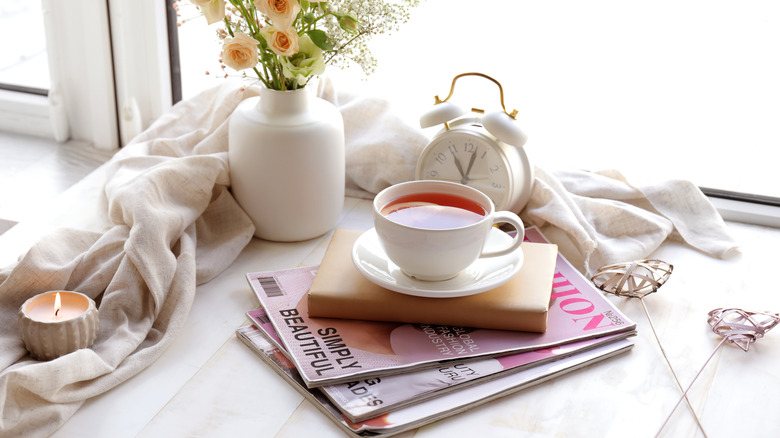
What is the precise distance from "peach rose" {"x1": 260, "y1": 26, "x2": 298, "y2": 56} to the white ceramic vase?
0.39 feet

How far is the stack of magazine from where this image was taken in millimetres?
776

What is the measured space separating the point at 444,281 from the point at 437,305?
0.10ft

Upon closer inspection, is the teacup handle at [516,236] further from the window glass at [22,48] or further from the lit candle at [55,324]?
the window glass at [22,48]

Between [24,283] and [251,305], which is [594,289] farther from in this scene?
[24,283]

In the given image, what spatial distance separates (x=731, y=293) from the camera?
1.03m

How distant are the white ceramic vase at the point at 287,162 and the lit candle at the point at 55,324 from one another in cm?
28

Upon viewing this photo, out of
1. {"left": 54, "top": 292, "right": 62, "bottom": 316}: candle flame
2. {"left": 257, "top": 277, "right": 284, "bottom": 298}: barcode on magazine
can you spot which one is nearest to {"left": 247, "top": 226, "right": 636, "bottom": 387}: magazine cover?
{"left": 257, "top": 277, "right": 284, "bottom": 298}: barcode on magazine

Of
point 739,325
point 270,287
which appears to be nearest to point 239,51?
point 270,287

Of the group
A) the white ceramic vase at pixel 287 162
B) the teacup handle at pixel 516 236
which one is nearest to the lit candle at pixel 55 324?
the white ceramic vase at pixel 287 162

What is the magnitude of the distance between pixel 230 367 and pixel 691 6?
1.09 m

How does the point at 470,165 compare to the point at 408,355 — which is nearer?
the point at 408,355

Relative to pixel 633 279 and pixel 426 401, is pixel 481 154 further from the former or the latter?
pixel 426 401

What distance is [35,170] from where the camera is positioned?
4.50 ft

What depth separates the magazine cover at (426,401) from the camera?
2.47 ft
